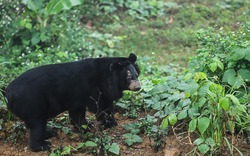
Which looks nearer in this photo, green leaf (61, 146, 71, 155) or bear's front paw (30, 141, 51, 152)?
green leaf (61, 146, 71, 155)

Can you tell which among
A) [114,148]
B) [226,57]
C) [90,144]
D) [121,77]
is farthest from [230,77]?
[90,144]

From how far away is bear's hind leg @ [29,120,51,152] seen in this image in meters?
5.71

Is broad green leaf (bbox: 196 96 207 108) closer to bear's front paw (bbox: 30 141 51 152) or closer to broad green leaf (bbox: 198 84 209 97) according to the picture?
broad green leaf (bbox: 198 84 209 97)

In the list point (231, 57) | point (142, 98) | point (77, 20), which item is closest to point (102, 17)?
point (77, 20)

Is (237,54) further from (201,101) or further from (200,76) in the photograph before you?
(201,101)

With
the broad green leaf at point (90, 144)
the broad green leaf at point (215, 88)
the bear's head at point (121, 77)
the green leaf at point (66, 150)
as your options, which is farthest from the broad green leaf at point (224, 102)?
the green leaf at point (66, 150)

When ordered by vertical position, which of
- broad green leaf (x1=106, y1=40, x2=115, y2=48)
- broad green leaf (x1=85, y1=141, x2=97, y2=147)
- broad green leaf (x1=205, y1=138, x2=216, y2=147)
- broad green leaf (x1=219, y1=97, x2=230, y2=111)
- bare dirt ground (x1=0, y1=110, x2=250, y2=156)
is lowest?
broad green leaf (x1=106, y1=40, x2=115, y2=48)

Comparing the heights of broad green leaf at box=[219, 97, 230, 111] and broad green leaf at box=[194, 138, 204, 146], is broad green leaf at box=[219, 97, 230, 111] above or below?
above

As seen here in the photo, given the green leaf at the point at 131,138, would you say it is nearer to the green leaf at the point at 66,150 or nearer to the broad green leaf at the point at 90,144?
the broad green leaf at the point at 90,144

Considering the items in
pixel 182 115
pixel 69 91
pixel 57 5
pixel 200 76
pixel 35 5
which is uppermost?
pixel 57 5

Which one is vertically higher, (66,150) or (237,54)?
(237,54)

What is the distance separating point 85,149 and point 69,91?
729 mm

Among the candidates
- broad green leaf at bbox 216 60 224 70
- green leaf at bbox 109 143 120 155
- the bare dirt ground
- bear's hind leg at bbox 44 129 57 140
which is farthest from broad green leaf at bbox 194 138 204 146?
bear's hind leg at bbox 44 129 57 140

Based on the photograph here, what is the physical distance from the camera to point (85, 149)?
5.71 m
